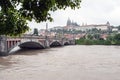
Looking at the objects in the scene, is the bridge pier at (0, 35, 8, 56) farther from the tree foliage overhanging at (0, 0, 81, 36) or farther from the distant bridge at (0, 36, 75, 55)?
the tree foliage overhanging at (0, 0, 81, 36)

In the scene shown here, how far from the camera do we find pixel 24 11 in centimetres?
838

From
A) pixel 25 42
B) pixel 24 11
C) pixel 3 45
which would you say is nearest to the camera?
pixel 24 11

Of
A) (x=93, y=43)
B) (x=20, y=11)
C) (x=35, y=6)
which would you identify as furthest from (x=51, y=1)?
(x=93, y=43)

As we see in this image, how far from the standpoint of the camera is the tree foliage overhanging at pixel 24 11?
8141 millimetres

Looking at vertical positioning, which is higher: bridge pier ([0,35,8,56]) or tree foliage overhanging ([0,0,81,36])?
tree foliage overhanging ([0,0,81,36])

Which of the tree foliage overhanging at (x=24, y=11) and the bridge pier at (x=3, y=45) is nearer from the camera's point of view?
the tree foliage overhanging at (x=24, y=11)

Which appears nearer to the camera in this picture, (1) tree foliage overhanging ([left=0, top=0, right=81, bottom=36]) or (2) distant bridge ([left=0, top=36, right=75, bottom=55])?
(1) tree foliage overhanging ([left=0, top=0, right=81, bottom=36])

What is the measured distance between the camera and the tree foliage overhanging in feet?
26.7

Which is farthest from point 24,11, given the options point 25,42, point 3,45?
point 25,42

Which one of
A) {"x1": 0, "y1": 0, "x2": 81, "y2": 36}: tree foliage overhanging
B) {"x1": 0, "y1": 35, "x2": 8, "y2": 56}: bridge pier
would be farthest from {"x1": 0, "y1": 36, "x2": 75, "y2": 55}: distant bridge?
{"x1": 0, "y1": 0, "x2": 81, "y2": 36}: tree foliage overhanging

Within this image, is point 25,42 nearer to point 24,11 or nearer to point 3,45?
point 3,45

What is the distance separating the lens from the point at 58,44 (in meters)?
89.6

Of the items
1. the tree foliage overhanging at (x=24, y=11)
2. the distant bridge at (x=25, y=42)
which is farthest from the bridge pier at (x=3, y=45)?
the tree foliage overhanging at (x=24, y=11)

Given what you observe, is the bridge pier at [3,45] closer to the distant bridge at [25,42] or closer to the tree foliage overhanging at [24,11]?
the distant bridge at [25,42]
